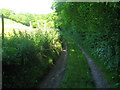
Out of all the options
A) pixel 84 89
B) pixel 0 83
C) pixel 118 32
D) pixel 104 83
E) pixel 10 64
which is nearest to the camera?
pixel 0 83

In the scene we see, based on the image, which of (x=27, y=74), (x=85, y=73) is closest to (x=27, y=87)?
(x=27, y=74)

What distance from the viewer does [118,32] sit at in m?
6.64

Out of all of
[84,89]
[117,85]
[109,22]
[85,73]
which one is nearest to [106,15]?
[109,22]

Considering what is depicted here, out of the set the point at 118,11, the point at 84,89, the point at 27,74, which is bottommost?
the point at 84,89

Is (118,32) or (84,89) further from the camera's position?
(118,32)

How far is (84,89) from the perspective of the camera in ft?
16.6

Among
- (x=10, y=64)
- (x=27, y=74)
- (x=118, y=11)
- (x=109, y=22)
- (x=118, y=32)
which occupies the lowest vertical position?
(x=27, y=74)

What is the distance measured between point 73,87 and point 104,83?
1.36 m

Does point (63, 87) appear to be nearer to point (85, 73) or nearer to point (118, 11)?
point (85, 73)

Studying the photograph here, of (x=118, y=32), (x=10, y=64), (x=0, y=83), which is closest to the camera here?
(x=0, y=83)

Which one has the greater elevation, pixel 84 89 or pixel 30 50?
pixel 30 50

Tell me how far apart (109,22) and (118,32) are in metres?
0.81

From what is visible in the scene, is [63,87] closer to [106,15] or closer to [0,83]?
[0,83]

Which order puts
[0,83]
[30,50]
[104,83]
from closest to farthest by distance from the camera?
[0,83]
[104,83]
[30,50]
